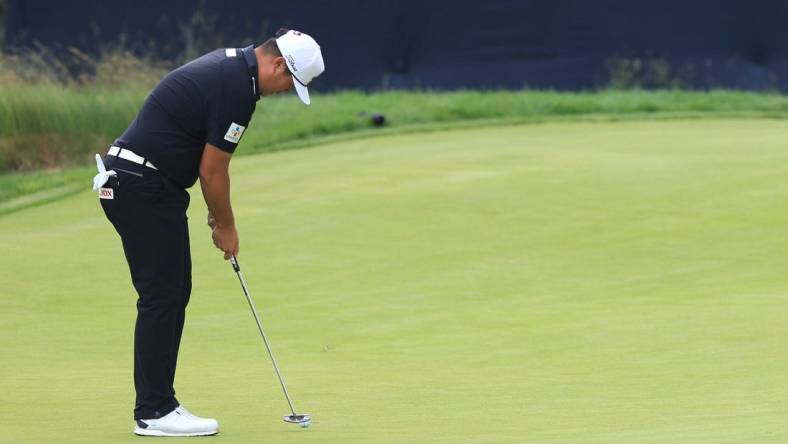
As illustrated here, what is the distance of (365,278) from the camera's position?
31.1 ft

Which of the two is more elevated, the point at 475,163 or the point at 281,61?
the point at 281,61

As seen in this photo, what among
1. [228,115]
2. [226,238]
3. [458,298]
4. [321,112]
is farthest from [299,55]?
[321,112]

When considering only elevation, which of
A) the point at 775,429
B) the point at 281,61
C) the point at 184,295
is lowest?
the point at 775,429

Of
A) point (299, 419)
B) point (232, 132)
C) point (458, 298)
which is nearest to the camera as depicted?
point (232, 132)

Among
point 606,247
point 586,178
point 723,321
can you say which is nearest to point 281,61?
point 723,321

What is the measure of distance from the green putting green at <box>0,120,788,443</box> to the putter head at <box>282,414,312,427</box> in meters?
0.05

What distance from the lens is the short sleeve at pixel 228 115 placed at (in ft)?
17.6

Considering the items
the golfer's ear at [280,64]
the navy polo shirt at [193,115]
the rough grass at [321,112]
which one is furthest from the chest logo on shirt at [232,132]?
the rough grass at [321,112]

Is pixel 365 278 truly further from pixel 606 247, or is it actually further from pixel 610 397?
pixel 610 397

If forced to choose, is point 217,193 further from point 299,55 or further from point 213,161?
point 299,55

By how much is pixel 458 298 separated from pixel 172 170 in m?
3.69

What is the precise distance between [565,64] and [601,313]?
9769 millimetres

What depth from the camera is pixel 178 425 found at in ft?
18.0

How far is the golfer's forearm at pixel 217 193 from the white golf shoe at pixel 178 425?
720 mm
